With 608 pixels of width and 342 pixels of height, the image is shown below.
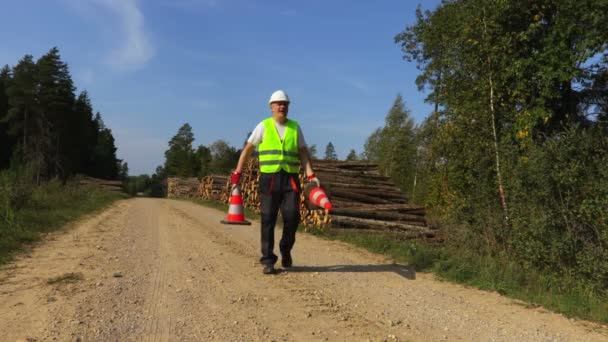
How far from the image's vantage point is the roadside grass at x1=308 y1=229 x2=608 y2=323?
4.60m

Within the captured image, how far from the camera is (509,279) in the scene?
5.58m

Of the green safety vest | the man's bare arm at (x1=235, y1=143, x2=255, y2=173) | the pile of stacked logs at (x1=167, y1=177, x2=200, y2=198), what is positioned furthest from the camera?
the pile of stacked logs at (x1=167, y1=177, x2=200, y2=198)

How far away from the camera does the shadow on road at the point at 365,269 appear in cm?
592

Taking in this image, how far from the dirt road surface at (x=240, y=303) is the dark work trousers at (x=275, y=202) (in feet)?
1.30

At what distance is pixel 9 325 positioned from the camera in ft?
11.3

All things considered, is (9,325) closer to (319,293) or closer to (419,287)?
(319,293)

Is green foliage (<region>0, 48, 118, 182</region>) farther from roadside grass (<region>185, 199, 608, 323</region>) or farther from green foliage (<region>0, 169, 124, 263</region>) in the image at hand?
roadside grass (<region>185, 199, 608, 323</region>)

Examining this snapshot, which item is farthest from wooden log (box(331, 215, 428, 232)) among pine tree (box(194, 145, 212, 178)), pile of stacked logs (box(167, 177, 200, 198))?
pine tree (box(194, 145, 212, 178))

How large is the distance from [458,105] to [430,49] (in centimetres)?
832

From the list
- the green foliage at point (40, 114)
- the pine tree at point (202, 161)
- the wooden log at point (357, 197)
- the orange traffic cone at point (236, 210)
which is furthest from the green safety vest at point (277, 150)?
the pine tree at point (202, 161)

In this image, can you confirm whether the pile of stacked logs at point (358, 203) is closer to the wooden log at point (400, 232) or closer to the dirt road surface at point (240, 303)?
the wooden log at point (400, 232)

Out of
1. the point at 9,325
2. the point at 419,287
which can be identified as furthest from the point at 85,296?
the point at 419,287

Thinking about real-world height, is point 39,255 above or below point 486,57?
below

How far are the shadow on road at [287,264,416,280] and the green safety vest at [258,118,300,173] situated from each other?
4.57ft
